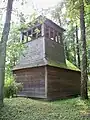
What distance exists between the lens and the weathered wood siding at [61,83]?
1495 centimetres

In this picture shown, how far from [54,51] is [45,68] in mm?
2798

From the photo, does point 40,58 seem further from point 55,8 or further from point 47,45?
point 55,8

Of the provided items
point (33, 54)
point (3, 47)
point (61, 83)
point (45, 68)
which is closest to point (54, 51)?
point (33, 54)

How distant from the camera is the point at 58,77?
16.0m

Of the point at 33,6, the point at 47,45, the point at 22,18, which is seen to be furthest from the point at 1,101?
the point at 47,45

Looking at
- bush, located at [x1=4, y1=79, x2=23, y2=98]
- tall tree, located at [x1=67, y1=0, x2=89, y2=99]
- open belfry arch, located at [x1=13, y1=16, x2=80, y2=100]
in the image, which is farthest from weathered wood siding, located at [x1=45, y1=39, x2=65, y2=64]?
bush, located at [x1=4, y1=79, x2=23, y2=98]

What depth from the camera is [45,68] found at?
1483 cm

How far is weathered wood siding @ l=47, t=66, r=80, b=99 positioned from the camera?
49.1 ft

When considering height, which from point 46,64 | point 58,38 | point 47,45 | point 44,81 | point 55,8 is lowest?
point 44,81

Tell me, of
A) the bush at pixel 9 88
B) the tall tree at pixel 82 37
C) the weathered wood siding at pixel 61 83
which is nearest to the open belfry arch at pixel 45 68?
the weathered wood siding at pixel 61 83

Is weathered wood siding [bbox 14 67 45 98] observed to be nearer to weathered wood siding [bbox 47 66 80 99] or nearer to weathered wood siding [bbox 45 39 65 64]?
weathered wood siding [bbox 47 66 80 99]

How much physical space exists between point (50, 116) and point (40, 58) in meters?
8.45

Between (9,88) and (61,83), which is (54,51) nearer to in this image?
(61,83)

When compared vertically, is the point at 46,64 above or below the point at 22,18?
below
